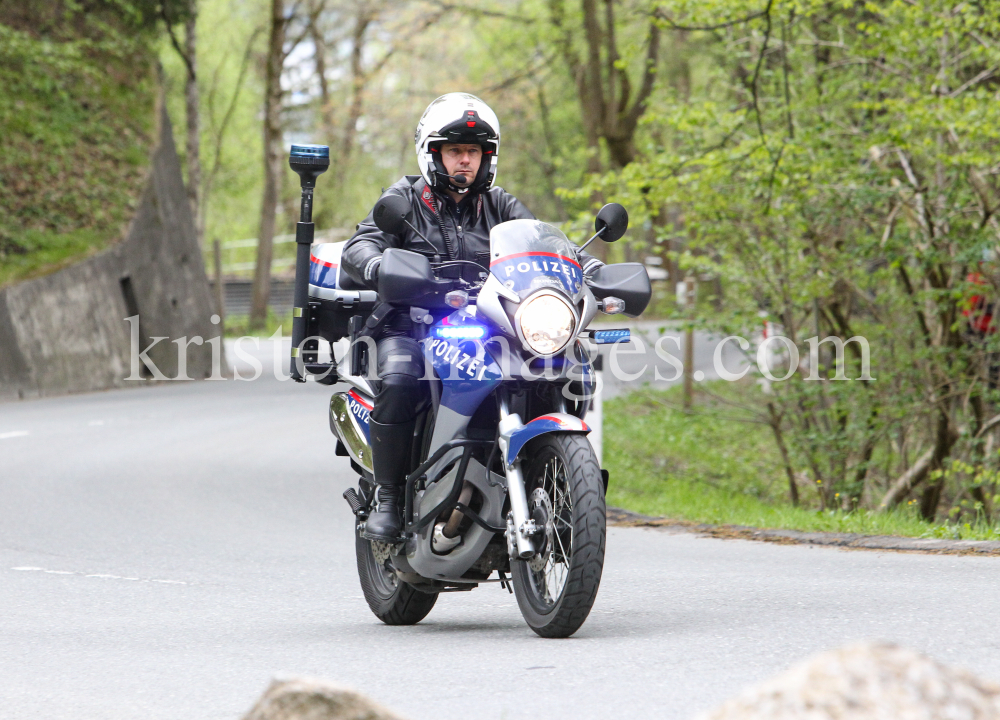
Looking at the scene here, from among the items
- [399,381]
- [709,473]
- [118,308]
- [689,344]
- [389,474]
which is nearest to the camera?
[399,381]

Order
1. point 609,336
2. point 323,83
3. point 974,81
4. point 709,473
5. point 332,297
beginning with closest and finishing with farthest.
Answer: point 609,336, point 332,297, point 974,81, point 709,473, point 323,83

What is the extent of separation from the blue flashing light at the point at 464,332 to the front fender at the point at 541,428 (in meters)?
0.42

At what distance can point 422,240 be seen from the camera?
5445mm

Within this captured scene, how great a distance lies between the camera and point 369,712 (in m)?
2.56

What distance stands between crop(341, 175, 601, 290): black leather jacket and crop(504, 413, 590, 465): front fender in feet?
2.83

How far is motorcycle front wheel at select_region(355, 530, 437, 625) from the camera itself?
577 cm

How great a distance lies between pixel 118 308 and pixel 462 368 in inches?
746

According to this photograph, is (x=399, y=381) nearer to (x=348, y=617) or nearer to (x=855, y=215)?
(x=348, y=617)

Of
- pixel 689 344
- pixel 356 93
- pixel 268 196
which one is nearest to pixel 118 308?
pixel 689 344

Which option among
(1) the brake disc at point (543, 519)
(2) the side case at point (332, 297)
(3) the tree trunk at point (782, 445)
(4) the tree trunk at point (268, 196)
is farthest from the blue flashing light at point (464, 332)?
(4) the tree trunk at point (268, 196)

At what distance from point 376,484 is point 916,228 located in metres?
7.75

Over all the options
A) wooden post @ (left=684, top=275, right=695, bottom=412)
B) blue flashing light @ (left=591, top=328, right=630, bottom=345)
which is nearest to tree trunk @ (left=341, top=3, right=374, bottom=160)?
wooden post @ (left=684, top=275, right=695, bottom=412)

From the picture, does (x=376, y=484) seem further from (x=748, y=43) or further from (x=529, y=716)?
(x=748, y=43)

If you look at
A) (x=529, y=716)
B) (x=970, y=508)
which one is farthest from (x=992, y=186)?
(x=529, y=716)
